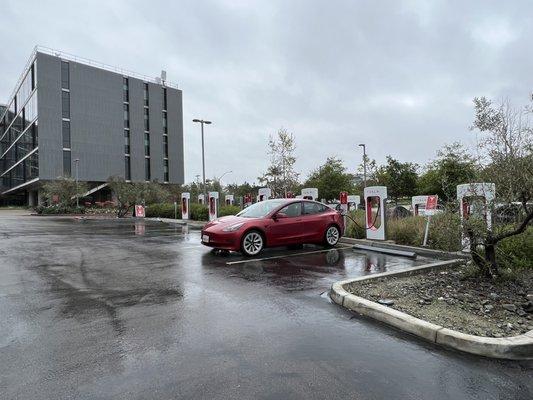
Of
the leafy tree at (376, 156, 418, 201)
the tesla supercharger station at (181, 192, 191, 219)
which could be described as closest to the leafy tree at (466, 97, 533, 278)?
the tesla supercharger station at (181, 192, 191, 219)

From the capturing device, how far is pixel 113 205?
49.2 metres

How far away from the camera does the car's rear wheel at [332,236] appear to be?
1167 cm

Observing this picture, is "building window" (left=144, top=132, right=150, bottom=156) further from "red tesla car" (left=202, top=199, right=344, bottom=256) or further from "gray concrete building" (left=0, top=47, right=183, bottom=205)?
"red tesla car" (left=202, top=199, right=344, bottom=256)

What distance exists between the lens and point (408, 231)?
11.8 metres

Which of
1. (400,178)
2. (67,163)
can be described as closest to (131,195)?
(400,178)

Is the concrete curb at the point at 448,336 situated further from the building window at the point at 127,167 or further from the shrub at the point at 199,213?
the building window at the point at 127,167

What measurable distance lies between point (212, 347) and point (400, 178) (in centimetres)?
3873

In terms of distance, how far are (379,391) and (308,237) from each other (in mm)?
7930

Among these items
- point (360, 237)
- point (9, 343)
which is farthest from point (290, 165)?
point (9, 343)

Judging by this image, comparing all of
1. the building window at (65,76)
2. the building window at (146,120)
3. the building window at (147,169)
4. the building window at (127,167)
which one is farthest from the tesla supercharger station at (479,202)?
the building window at (146,120)

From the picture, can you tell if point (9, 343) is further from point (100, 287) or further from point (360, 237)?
point (360, 237)

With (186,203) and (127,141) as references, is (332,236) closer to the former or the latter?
(186,203)

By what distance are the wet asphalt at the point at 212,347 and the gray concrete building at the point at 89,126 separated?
55.5m

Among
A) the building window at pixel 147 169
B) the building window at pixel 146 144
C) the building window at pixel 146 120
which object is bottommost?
the building window at pixel 147 169
